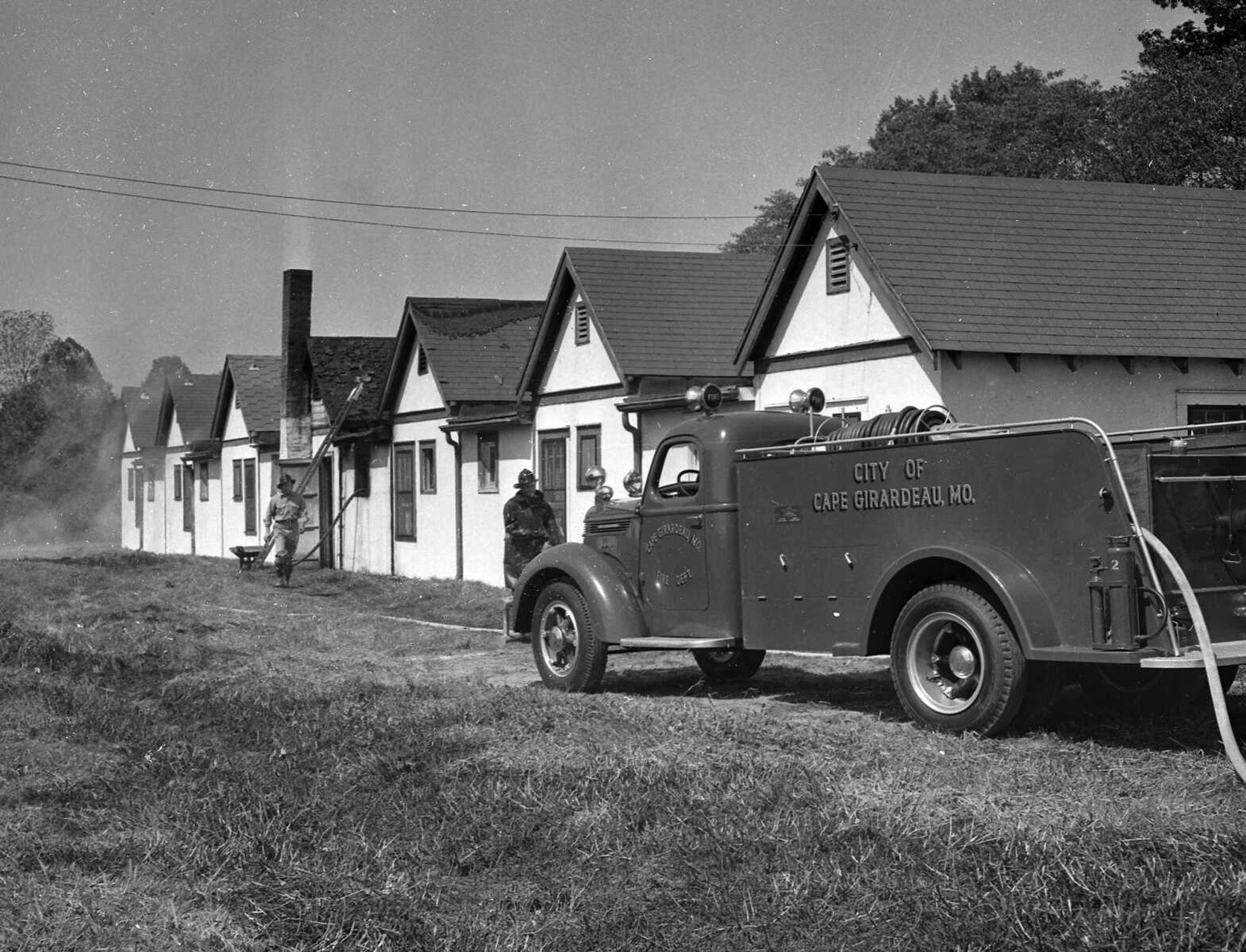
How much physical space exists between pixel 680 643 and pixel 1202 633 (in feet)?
13.5

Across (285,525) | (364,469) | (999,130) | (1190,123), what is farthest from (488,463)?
(999,130)

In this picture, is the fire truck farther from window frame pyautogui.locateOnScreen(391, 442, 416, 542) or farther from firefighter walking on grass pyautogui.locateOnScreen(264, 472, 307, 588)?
window frame pyautogui.locateOnScreen(391, 442, 416, 542)

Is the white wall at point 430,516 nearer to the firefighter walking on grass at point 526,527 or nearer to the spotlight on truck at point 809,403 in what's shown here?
the firefighter walking on grass at point 526,527

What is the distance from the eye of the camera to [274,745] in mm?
9062

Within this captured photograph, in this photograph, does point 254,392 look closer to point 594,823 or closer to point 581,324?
point 581,324

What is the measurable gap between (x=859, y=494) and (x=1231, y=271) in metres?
12.0

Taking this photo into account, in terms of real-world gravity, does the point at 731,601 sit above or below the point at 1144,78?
below

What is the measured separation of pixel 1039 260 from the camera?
1950 centimetres

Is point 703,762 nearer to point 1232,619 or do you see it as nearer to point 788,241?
point 1232,619

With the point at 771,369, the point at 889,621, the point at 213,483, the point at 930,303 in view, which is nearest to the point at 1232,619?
the point at 889,621

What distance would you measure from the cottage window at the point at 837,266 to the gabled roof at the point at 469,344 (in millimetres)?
9131

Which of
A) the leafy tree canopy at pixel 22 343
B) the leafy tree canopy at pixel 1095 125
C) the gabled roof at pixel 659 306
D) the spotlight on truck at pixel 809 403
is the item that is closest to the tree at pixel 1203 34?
the leafy tree canopy at pixel 1095 125

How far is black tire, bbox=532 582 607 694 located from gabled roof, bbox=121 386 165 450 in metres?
41.4

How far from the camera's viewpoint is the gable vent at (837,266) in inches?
784
